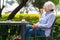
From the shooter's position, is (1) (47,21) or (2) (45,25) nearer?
(2) (45,25)

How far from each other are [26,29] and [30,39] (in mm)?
468

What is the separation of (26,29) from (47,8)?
60 centimetres

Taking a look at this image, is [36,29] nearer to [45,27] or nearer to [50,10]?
[45,27]

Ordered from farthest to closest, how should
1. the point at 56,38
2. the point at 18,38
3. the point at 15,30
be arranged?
the point at 56,38 → the point at 15,30 → the point at 18,38

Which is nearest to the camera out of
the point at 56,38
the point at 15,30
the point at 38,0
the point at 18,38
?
the point at 18,38

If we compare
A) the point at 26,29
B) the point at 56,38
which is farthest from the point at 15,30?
the point at 56,38

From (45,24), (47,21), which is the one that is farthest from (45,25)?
(47,21)

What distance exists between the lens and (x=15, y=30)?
Answer: 5207 millimetres

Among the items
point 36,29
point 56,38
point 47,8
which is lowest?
point 56,38

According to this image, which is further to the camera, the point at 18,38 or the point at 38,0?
the point at 38,0

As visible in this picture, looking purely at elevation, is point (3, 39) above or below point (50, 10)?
below

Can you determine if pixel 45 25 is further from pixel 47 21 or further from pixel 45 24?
pixel 47 21

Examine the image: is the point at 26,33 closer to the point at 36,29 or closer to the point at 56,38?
the point at 36,29

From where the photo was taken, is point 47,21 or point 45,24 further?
point 47,21
